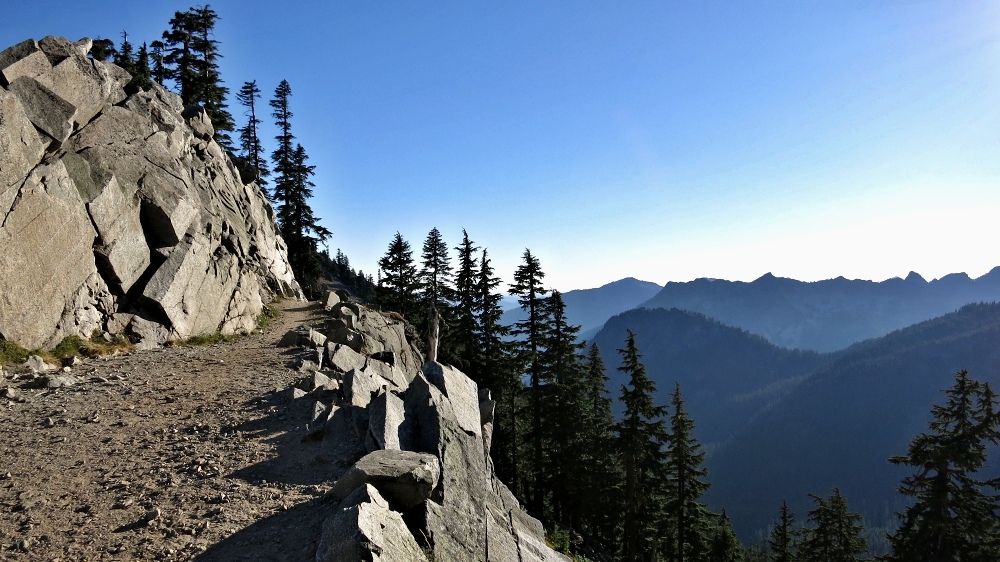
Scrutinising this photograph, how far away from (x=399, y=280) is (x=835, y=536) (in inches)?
1621

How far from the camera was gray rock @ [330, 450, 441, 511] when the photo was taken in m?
8.23

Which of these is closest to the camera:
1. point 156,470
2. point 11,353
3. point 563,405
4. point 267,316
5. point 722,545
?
point 156,470

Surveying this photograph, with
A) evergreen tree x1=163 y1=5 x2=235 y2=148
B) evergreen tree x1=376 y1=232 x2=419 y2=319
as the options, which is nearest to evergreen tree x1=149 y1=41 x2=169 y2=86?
evergreen tree x1=163 y1=5 x2=235 y2=148

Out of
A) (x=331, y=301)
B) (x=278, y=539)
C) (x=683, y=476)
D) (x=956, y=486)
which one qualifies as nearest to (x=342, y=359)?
(x=278, y=539)

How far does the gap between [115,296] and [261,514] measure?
15.2 m

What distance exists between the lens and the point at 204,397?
13.2 meters

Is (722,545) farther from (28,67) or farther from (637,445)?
(28,67)

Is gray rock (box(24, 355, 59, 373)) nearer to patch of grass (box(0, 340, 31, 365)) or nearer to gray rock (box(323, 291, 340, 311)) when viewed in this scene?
patch of grass (box(0, 340, 31, 365))

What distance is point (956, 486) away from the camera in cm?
2208

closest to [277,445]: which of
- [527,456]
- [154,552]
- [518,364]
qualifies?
[154,552]

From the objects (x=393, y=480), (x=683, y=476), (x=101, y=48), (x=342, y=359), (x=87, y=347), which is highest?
(x=101, y=48)

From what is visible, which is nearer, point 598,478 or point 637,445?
point 637,445

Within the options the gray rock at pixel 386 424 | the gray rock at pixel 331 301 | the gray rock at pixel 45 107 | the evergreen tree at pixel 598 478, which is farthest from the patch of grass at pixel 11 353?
the evergreen tree at pixel 598 478

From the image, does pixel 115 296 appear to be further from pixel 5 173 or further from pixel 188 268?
pixel 5 173
